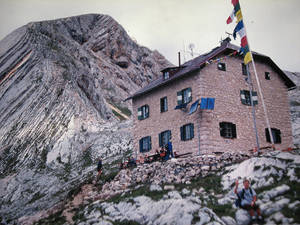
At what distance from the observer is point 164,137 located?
29188 mm

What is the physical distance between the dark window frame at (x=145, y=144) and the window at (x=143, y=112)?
6.79 feet

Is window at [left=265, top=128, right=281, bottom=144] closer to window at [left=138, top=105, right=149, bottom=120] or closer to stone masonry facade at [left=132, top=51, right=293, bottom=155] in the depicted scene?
stone masonry facade at [left=132, top=51, right=293, bottom=155]

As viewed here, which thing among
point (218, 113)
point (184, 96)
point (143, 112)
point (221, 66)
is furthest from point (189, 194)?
point (143, 112)

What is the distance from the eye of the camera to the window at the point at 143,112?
3172 centimetres

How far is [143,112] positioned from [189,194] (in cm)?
1458

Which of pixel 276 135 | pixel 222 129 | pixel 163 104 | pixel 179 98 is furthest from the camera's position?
pixel 163 104

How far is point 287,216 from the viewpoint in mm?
13062

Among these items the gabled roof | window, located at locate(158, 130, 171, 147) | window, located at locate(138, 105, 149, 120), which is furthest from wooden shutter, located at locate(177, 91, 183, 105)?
window, located at locate(138, 105, 149, 120)

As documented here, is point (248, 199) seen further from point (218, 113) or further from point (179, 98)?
point (179, 98)

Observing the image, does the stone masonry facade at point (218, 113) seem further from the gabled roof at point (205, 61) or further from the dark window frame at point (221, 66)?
the gabled roof at point (205, 61)

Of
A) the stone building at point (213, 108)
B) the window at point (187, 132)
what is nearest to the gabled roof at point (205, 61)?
the stone building at point (213, 108)

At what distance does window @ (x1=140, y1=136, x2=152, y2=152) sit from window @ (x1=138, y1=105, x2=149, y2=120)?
2087 mm

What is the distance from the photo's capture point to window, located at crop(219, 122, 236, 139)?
1043 inches

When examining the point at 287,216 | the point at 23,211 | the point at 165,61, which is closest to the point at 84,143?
the point at 23,211
